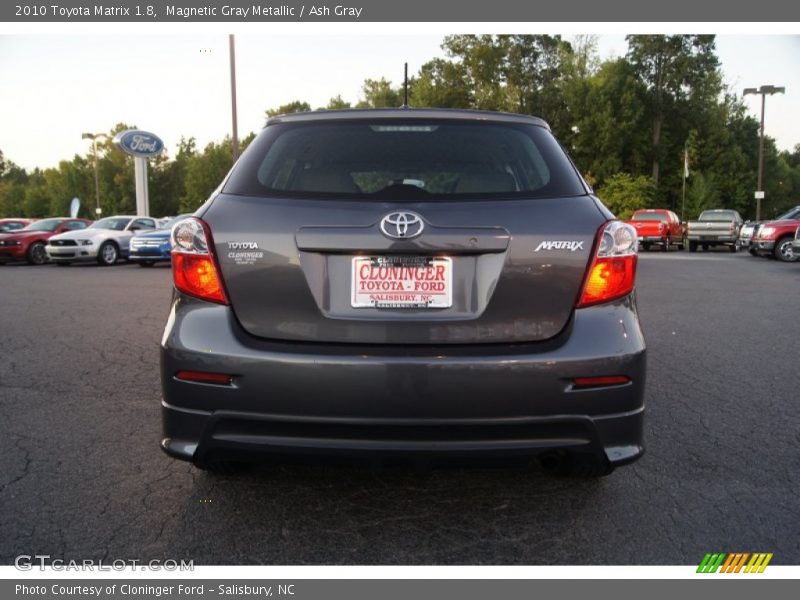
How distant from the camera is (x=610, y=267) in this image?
8.52 feet

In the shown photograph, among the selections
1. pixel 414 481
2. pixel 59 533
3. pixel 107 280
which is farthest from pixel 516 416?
pixel 107 280

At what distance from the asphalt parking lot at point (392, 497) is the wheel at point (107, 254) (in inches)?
641

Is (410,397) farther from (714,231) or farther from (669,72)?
(669,72)

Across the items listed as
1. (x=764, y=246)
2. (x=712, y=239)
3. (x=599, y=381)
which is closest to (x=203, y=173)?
(x=712, y=239)

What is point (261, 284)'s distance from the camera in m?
2.54

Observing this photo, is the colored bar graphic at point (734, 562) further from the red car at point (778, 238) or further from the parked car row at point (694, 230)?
the parked car row at point (694, 230)

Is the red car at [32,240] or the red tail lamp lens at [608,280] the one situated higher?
the red tail lamp lens at [608,280]

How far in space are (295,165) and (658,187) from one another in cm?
5822

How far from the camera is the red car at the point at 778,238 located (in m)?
20.6

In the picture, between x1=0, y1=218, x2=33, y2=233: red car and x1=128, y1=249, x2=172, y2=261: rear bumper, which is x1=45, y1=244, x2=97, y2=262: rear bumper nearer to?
x1=128, y1=249, x2=172, y2=261: rear bumper

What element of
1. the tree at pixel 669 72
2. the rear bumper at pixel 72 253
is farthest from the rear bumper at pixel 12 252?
the tree at pixel 669 72

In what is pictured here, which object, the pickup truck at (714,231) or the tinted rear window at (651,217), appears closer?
the pickup truck at (714,231)

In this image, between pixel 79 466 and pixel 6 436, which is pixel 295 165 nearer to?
pixel 79 466

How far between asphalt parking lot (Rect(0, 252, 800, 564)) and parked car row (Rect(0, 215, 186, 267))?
14.6m
